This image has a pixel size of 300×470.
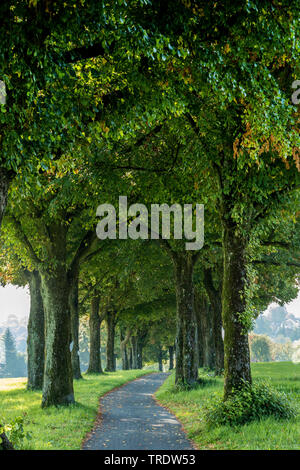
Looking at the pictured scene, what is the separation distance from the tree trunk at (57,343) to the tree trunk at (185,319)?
18.5ft

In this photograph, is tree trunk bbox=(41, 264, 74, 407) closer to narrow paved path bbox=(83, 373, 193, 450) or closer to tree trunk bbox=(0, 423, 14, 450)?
narrow paved path bbox=(83, 373, 193, 450)

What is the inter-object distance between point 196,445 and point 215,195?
618cm

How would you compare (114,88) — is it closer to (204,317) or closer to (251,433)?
(251,433)

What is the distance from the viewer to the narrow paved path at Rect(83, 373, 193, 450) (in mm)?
8789

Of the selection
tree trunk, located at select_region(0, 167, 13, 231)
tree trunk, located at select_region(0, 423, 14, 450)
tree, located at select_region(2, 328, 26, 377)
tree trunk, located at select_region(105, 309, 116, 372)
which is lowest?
tree, located at select_region(2, 328, 26, 377)

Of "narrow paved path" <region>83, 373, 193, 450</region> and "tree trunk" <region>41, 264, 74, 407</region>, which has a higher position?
"tree trunk" <region>41, 264, 74, 407</region>

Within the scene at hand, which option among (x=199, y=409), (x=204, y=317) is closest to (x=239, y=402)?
(x=199, y=409)

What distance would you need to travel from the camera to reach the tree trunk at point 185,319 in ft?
58.2

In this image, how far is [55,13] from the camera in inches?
242

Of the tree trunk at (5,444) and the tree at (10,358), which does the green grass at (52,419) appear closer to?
the tree trunk at (5,444)

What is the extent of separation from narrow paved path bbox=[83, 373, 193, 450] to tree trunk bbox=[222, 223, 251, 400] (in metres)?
1.91

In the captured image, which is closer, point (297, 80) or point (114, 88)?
point (114, 88)

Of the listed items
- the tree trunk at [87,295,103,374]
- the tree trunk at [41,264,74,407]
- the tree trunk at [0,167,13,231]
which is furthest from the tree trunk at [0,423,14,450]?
the tree trunk at [87,295,103,374]

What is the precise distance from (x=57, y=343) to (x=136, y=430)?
4458mm
